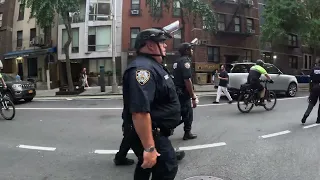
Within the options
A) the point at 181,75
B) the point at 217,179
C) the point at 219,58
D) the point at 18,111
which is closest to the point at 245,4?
the point at 219,58

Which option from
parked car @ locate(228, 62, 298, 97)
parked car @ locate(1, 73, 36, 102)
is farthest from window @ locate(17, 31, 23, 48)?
parked car @ locate(228, 62, 298, 97)

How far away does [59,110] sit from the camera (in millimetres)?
11602

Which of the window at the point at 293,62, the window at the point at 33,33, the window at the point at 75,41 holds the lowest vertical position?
the window at the point at 293,62

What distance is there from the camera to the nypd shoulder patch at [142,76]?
255 centimetres

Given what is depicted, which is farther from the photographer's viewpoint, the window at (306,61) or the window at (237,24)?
the window at (306,61)

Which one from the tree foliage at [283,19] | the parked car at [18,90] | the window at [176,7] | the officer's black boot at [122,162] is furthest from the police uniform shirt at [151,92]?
the tree foliage at [283,19]

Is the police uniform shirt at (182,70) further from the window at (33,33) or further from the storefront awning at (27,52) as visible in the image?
the window at (33,33)

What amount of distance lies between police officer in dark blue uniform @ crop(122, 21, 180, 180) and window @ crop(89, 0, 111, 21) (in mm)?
27741

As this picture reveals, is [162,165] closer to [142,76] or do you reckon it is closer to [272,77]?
A: [142,76]

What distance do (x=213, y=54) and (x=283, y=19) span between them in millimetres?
7742

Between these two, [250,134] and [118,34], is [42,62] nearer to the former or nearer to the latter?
[118,34]

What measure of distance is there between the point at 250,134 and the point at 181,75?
210 cm

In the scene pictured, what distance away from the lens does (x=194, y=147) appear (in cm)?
591

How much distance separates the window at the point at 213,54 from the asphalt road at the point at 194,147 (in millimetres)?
19703
